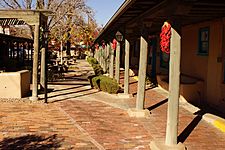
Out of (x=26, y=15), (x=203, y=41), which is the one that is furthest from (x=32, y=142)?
(x=203, y=41)

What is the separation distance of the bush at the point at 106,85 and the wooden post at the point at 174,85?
6.80 metres

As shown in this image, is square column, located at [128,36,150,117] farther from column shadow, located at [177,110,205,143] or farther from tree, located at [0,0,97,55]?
tree, located at [0,0,97,55]

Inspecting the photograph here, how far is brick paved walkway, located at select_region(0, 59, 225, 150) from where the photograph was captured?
5867 mm

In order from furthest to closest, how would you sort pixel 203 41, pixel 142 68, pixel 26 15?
1. pixel 203 41
2. pixel 26 15
3. pixel 142 68

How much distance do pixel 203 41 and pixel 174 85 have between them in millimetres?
6300

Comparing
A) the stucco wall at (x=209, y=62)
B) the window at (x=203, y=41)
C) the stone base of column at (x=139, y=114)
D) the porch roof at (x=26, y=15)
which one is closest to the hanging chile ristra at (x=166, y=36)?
the stone base of column at (x=139, y=114)

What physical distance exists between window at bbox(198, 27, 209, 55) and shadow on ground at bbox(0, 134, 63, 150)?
6.94 metres

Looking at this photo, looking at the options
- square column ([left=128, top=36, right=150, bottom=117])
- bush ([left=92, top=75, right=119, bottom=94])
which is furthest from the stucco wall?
bush ([left=92, top=75, right=119, bottom=94])

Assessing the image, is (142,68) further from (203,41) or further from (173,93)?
(203,41)

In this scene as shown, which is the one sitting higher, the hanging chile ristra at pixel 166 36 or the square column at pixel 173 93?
the hanging chile ristra at pixel 166 36

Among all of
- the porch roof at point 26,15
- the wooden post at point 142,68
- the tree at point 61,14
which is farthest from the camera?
the tree at point 61,14

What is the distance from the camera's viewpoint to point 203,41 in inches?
429

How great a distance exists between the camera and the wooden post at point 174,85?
17.0 ft

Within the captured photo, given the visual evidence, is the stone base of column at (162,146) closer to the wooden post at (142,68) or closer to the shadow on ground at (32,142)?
the shadow on ground at (32,142)
